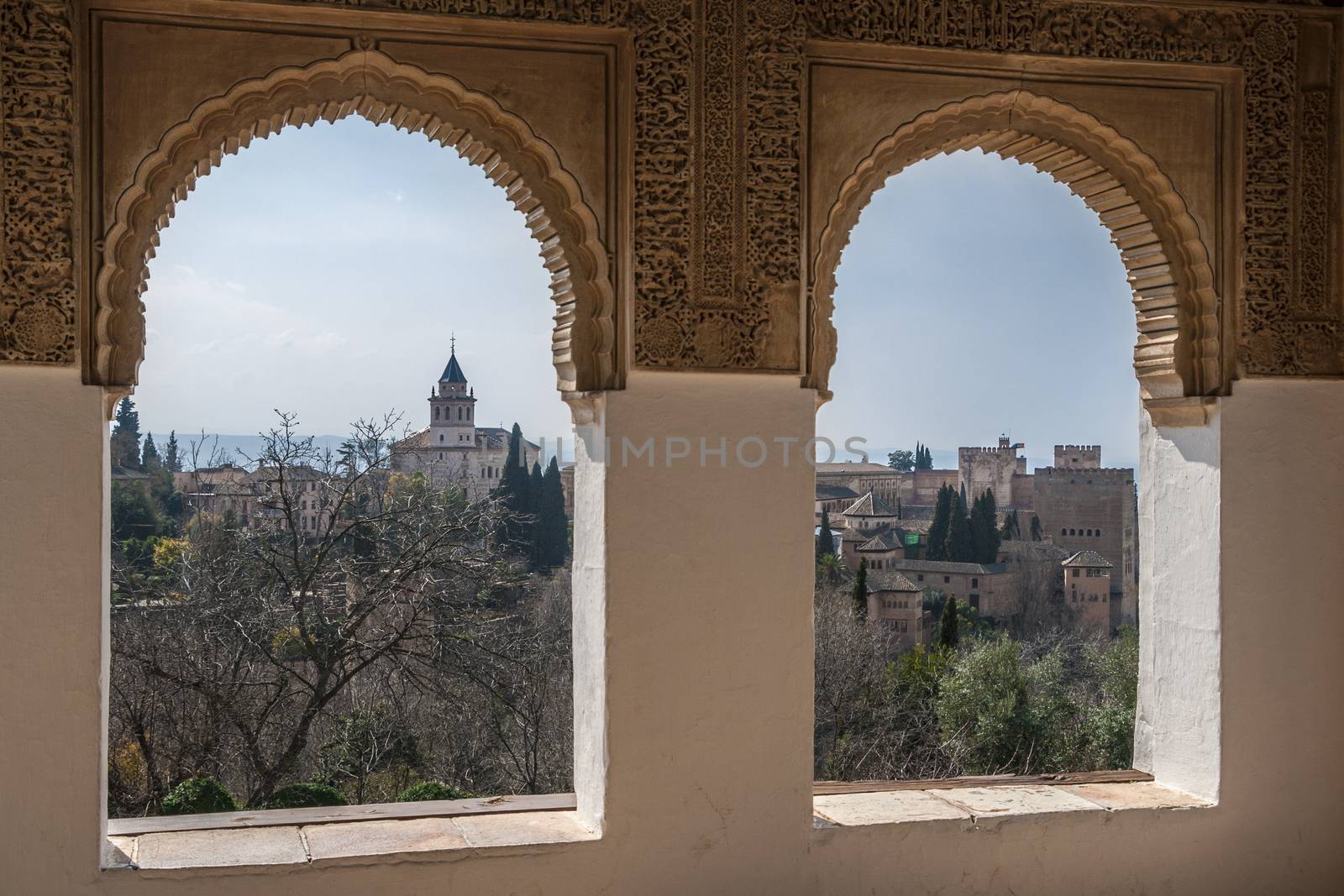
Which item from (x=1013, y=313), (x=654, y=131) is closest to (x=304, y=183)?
(x=1013, y=313)

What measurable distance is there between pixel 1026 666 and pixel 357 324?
14657mm

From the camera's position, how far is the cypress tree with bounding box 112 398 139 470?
50.2ft

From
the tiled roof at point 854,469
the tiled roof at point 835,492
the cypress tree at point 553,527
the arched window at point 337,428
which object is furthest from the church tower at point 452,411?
the tiled roof at point 854,469

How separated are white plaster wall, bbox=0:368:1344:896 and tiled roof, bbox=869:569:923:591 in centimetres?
1531

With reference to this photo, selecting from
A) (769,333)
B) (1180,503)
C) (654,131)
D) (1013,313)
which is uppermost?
(1013,313)

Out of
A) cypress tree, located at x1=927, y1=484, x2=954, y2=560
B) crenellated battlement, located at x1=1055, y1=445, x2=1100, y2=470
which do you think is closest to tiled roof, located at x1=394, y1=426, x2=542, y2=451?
cypress tree, located at x1=927, y1=484, x2=954, y2=560

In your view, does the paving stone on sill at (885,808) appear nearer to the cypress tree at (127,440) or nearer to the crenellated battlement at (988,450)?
the cypress tree at (127,440)

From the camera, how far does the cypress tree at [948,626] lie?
1782 cm

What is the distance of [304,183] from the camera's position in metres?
23.9

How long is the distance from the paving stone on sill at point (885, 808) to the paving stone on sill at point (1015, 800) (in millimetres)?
55

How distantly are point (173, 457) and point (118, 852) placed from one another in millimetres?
13740

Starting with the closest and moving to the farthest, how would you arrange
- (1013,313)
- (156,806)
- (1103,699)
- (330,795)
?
(330,795), (156,806), (1103,699), (1013,313)

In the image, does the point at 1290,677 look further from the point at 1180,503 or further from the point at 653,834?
the point at 653,834

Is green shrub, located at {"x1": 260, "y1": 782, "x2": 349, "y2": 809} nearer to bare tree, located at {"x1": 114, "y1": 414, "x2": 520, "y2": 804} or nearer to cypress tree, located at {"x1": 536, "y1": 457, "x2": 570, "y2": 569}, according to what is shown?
bare tree, located at {"x1": 114, "y1": 414, "x2": 520, "y2": 804}
